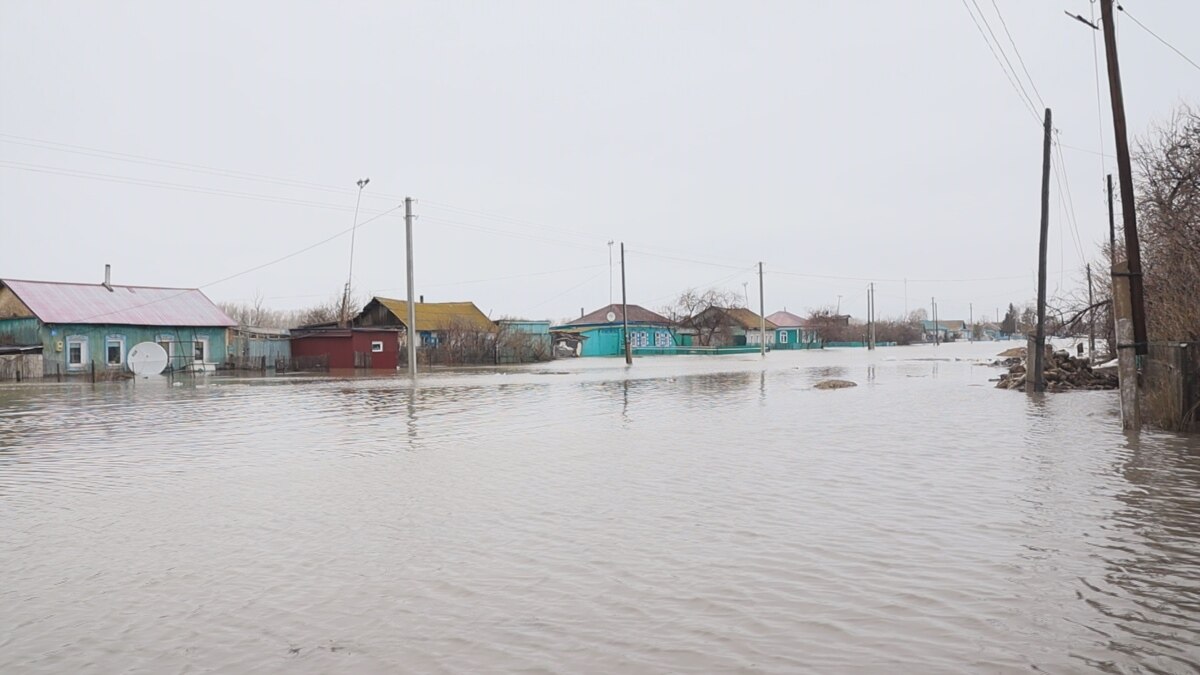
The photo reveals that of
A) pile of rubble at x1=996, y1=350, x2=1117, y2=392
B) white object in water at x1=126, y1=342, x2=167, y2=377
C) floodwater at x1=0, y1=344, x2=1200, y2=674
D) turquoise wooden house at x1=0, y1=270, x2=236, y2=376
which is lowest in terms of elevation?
floodwater at x1=0, y1=344, x2=1200, y2=674

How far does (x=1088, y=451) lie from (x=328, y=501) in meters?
9.99

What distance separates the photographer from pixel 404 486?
9.64 meters

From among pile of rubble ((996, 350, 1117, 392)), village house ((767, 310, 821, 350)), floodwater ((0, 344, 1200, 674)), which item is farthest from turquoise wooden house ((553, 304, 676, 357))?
floodwater ((0, 344, 1200, 674))

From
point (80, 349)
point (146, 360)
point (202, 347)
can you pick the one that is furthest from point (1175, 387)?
point (202, 347)

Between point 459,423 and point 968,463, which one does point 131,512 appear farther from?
point 968,463

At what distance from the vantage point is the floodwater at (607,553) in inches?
176

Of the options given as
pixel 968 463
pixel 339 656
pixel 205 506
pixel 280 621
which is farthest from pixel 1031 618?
pixel 205 506

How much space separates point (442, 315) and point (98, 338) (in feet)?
90.8

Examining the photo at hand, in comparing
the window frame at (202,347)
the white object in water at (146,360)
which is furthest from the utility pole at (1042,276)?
the window frame at (202,347)

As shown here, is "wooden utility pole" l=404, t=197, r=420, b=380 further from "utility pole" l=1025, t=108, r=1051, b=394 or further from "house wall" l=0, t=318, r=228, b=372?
"utility pole" l=1025, t=108, r=1051, b=394

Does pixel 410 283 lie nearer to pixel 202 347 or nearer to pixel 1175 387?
pixel 202 347

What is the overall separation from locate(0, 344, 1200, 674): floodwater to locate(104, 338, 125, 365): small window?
3279 cm

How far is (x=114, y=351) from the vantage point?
43250 millimetres

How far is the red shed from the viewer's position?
51312 millimetres
